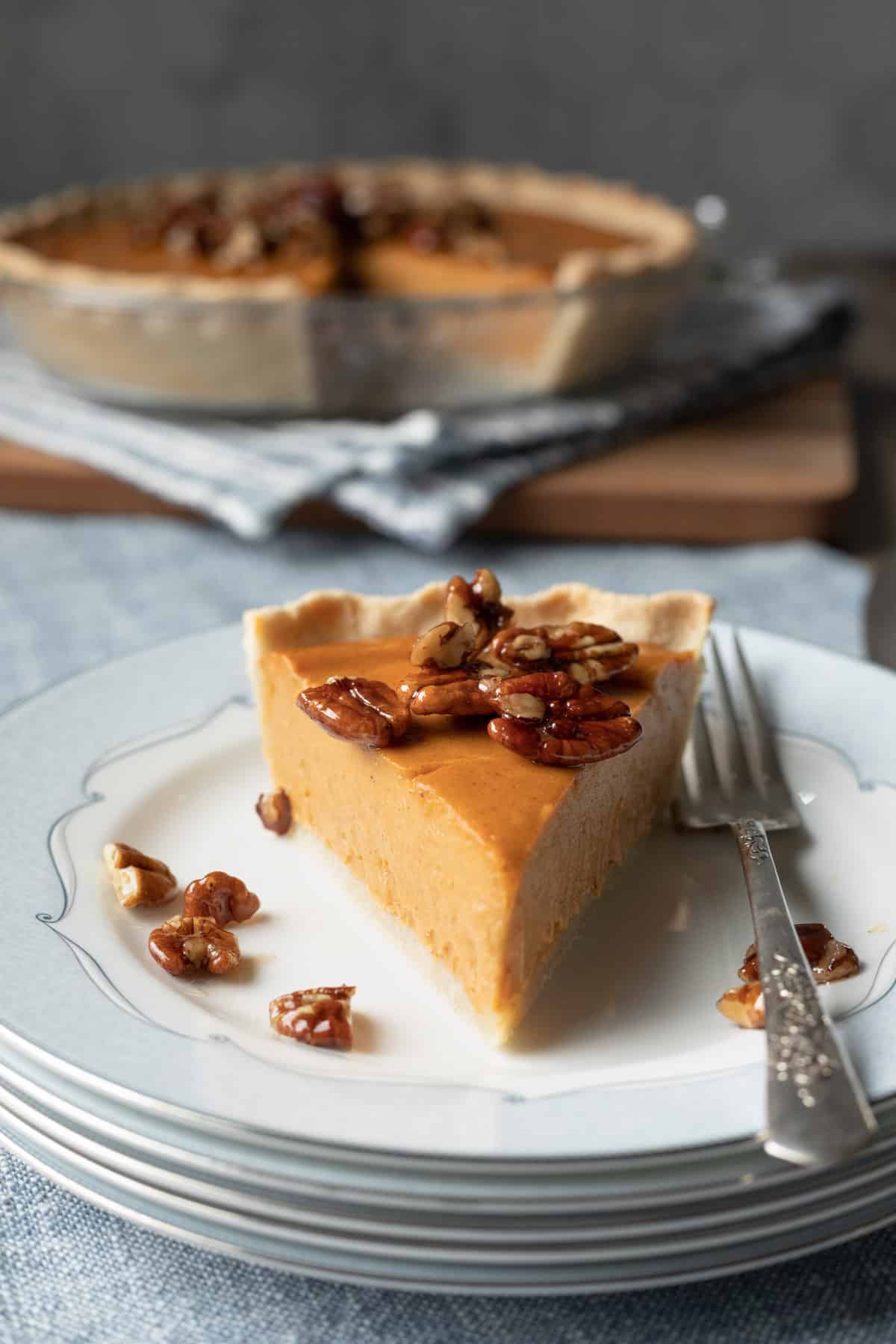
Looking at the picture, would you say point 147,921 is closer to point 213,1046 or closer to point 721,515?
point 213,1046

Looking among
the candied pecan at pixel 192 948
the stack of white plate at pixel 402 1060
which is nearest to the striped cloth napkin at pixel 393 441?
the stack of white plate at pixel 402 1060

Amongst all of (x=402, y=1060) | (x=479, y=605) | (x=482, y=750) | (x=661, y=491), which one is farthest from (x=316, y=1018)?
(x=661, y=491)

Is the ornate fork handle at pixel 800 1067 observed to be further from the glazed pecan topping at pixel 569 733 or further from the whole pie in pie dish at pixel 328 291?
the whole pie in pie dish at pixel 328 291

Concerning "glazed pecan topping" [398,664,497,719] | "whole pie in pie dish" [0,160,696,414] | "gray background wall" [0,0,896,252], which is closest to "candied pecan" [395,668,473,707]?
"glazed pecan topping" [398,664,497,719]

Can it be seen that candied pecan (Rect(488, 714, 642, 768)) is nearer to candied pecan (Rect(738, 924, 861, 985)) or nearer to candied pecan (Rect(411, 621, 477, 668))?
candied pecan (Rect(411, 621, 477, 668))

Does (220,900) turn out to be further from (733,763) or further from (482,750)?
(733,763)

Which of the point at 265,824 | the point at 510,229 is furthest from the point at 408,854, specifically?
the point at 510,229
